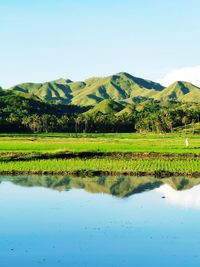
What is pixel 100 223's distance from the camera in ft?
82.1

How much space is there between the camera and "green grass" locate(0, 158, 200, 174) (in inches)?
1727

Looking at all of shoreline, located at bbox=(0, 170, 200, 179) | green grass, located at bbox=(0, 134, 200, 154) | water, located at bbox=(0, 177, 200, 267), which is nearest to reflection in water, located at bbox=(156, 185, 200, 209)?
water, located at bbox=(0, 177, 200, 267)

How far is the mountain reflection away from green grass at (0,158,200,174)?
6.41 ft

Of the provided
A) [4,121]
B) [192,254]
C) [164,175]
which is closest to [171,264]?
[192,254]

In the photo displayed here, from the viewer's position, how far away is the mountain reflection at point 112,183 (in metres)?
36.2

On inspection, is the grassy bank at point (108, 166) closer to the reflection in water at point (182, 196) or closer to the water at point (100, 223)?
the water at point (100, 223)

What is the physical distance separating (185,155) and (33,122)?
363 feet

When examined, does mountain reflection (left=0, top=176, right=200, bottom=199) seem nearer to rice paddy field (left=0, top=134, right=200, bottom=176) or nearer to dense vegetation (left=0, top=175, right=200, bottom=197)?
dense vegetation (left=0, top=175, right=200, bottom=197)

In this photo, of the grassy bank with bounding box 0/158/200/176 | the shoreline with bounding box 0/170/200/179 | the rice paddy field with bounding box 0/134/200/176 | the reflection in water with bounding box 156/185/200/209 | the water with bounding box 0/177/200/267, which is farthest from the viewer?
the rice paddy field with bounding box 0/134/200/176

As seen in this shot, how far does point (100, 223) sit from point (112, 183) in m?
14.2

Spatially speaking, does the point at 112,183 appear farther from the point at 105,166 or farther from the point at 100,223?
the point at 100,223

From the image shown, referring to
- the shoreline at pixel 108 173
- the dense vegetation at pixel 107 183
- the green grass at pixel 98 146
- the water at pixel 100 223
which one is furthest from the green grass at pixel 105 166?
the green grass at pixel 98 146

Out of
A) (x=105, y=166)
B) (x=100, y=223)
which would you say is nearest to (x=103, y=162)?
(x=105, y=166)

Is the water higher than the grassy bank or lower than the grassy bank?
lower
